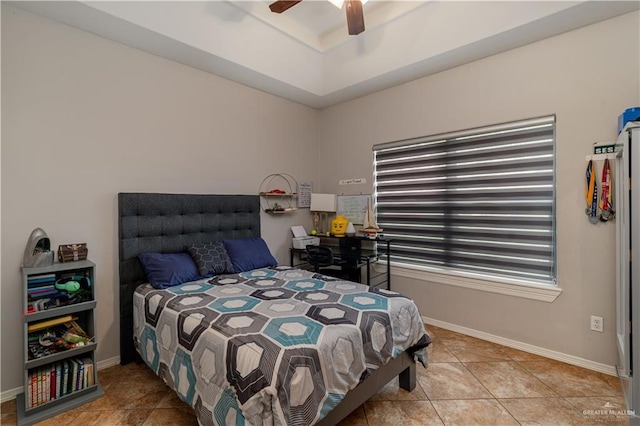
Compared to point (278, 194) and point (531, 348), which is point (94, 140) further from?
point (531, 348)

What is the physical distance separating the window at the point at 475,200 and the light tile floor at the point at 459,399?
80cm

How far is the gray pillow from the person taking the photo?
274 centimetres

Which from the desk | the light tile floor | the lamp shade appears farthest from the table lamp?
the light tile floor

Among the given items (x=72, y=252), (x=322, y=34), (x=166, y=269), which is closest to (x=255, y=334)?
(x=166, y=269)

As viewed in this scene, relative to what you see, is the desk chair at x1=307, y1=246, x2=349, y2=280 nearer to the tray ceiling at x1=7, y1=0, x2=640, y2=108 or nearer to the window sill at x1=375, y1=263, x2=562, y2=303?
the window sill at x1=375, y1=263, x2=562, y2=303

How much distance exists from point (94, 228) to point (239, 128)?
174 cm

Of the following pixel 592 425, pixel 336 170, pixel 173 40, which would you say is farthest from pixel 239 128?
pixel 592 425

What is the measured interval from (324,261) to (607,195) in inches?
97.1

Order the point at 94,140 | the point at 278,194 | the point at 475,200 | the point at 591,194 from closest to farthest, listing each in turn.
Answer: the point at 591,194
the point at 94,140
the point at 475,200
the point at 278,194

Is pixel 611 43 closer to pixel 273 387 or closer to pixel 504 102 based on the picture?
pixel 504 102

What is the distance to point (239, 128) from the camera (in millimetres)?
3473

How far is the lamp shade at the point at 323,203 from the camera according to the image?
160 inches

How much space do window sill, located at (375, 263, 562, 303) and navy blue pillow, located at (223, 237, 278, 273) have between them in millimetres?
→ 1547

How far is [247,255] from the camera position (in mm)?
3066
